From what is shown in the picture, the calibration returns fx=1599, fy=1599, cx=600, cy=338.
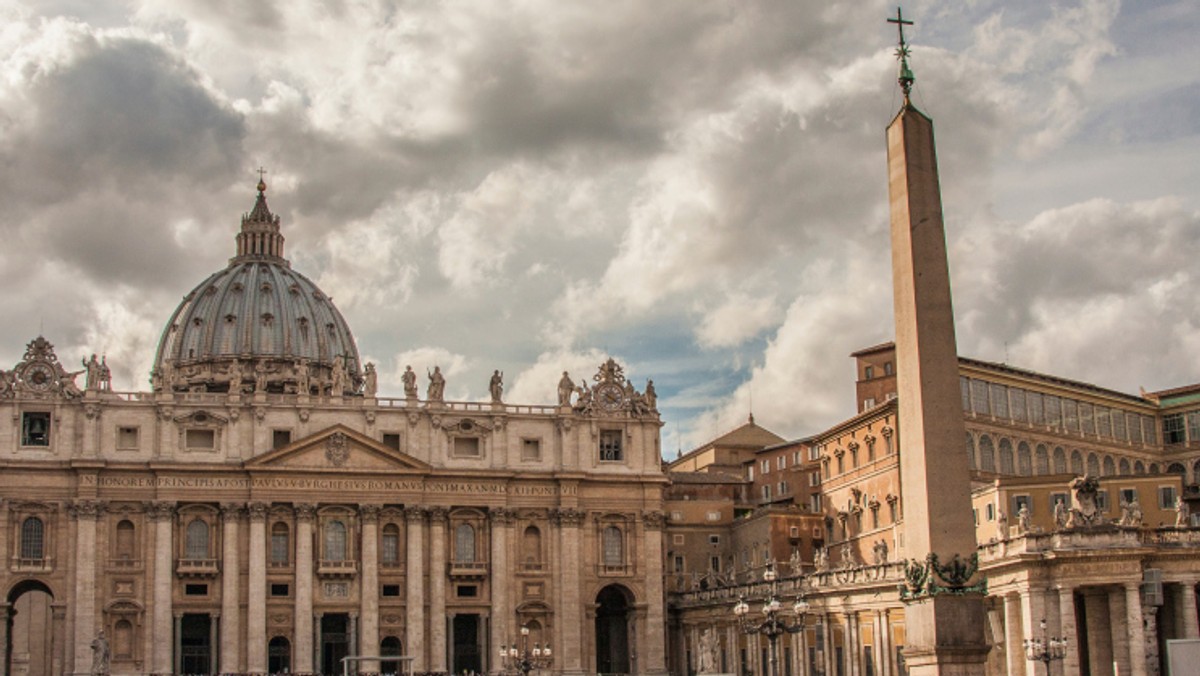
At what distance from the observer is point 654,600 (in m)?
90.7

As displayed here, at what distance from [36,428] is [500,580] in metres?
26.2

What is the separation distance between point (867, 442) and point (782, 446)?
18336mm

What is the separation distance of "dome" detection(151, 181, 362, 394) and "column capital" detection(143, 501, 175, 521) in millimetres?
37390

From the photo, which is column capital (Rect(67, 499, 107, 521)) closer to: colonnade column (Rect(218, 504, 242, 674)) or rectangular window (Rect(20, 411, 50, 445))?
rectangular window (Rect(20, 411, 50, 445))

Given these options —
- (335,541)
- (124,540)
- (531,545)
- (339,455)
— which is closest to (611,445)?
(531,545)

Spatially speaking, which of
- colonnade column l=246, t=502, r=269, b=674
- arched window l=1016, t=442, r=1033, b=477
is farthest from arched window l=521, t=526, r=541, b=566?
arched window l=1016, t=442, r=1033, b=477

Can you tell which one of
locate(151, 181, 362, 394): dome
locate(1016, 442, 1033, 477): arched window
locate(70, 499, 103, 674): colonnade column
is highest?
locate(151, 181, 362, 394): dome

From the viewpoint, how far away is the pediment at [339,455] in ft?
283

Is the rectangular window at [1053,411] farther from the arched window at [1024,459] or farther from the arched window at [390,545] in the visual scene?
the arched window at [390,545]

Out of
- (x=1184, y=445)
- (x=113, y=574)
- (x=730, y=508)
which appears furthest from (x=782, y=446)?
(x=113, y=574)

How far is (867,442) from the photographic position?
274 feet

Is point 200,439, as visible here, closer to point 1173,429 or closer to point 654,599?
point 654,599

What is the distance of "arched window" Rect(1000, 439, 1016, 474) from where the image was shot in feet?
253

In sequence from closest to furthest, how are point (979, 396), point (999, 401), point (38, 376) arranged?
point (979, 396) < point (999, 401) < point (38, 376)
